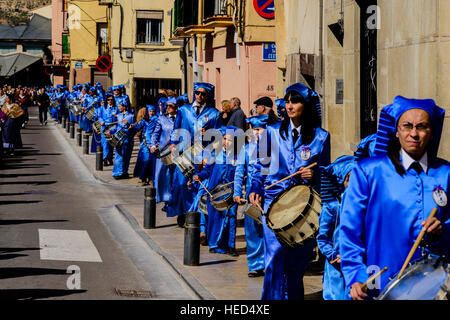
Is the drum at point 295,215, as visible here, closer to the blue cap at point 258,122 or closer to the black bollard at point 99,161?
the blue cap at point 258,122

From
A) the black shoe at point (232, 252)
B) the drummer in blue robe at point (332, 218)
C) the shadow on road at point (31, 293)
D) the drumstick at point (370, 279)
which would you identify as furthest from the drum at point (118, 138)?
the drumstick at point (370, 279)

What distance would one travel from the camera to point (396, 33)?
1205cm

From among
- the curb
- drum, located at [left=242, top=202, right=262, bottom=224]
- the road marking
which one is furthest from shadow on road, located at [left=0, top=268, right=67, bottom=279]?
drum, located at [left=242, top=202, right=262, bottom=224]

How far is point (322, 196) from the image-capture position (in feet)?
23.9

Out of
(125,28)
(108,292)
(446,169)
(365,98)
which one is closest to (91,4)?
(125,28)

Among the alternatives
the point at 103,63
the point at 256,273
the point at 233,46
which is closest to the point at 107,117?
the point at 233,46

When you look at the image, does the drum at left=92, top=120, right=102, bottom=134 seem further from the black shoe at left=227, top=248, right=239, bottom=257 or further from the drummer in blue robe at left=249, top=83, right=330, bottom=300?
the drummer in blue robe at left=249, top=83, right=330, bottom=300

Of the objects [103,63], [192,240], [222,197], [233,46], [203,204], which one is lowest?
[192,240]

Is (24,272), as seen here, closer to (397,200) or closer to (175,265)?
(175,265)

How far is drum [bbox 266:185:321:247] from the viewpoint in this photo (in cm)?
767

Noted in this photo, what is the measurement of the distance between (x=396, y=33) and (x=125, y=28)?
36.0 metres

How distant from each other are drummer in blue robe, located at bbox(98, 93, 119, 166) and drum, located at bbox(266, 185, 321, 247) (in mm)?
16034

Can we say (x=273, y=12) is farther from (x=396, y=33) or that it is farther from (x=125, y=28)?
(x=125, y=28)

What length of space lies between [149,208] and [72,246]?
1.85 m
